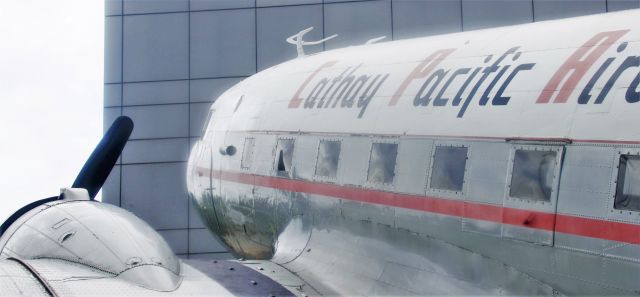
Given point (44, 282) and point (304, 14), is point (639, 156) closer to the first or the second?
point (44, 282)

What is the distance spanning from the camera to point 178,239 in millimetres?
21000

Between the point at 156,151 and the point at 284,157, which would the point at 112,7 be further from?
the point at 284,157

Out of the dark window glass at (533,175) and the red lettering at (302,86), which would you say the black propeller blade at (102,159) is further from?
the dark window glass at (533,175)

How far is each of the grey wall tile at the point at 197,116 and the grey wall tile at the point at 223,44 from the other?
0.82 metres

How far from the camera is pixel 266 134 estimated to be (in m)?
10.1

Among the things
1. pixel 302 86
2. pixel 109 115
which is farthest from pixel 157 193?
pixel 302 86

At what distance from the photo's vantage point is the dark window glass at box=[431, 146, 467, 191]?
671cm

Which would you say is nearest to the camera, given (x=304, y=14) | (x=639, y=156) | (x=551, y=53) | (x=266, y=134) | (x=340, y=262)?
(x=639, y=156)

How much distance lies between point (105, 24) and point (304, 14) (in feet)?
18.7

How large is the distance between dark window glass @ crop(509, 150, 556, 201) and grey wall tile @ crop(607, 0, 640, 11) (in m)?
14.6

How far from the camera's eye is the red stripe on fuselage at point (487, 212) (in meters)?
5.50

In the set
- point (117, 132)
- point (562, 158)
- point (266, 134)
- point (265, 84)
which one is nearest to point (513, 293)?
point (562, 158)

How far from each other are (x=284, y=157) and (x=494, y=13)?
1205cm

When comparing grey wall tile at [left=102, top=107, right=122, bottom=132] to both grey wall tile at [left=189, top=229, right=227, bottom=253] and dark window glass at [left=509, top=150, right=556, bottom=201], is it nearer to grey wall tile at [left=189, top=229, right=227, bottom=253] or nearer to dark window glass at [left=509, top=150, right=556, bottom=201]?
grey wall tile at [left=189, top=229, right=227, bottom=253]
